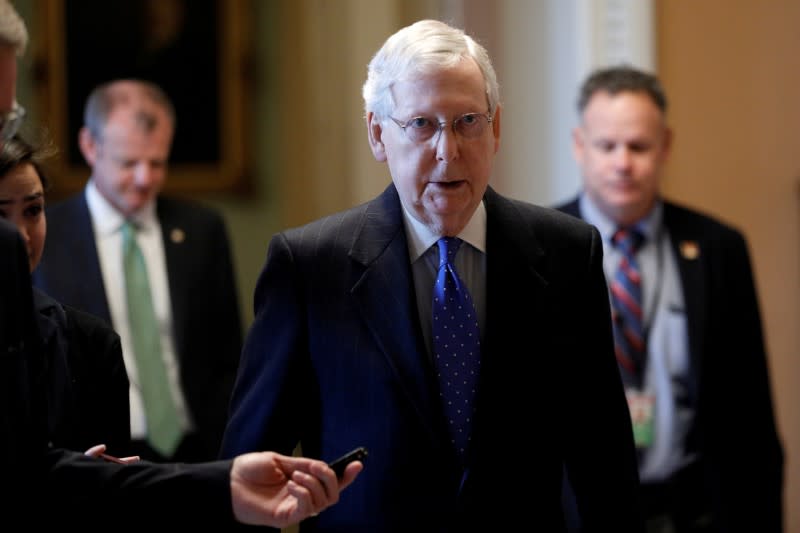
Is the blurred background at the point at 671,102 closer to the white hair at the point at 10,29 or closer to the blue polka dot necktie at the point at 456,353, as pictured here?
the blue polka dot necktie at the point at 456,353

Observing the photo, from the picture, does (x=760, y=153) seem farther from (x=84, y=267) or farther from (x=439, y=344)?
(x=439, y=344)

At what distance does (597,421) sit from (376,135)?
81 cm

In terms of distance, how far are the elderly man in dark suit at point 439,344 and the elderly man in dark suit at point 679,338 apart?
5.14ft

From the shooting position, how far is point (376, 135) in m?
2.82

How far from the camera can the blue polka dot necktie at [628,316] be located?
4445mm

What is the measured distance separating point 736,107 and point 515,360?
3758mm

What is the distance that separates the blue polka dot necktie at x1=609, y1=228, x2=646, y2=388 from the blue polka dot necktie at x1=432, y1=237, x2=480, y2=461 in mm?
1710

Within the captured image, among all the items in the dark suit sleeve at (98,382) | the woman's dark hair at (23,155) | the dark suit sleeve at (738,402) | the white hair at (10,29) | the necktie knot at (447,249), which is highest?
the white hair at (10,29)

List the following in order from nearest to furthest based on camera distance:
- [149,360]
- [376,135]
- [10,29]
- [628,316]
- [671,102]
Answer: [10,29], [376,135], [628,316], [149,360], [671,102]

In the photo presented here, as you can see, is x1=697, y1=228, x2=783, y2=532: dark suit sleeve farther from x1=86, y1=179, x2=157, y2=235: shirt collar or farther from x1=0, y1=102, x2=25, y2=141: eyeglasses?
x1=0, y1=102, x2=25, y2=141: eyeglasses

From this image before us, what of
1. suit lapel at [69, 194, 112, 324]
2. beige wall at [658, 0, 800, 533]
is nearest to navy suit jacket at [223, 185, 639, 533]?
suit lapel at [69, 194, 112, 324]

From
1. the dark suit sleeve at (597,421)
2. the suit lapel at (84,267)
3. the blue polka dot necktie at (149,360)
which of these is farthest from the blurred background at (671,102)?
the dark suit sleeve at (597,421)

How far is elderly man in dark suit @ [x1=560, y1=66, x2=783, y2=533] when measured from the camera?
437 cm

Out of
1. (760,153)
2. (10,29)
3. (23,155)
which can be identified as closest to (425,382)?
(23,155)
